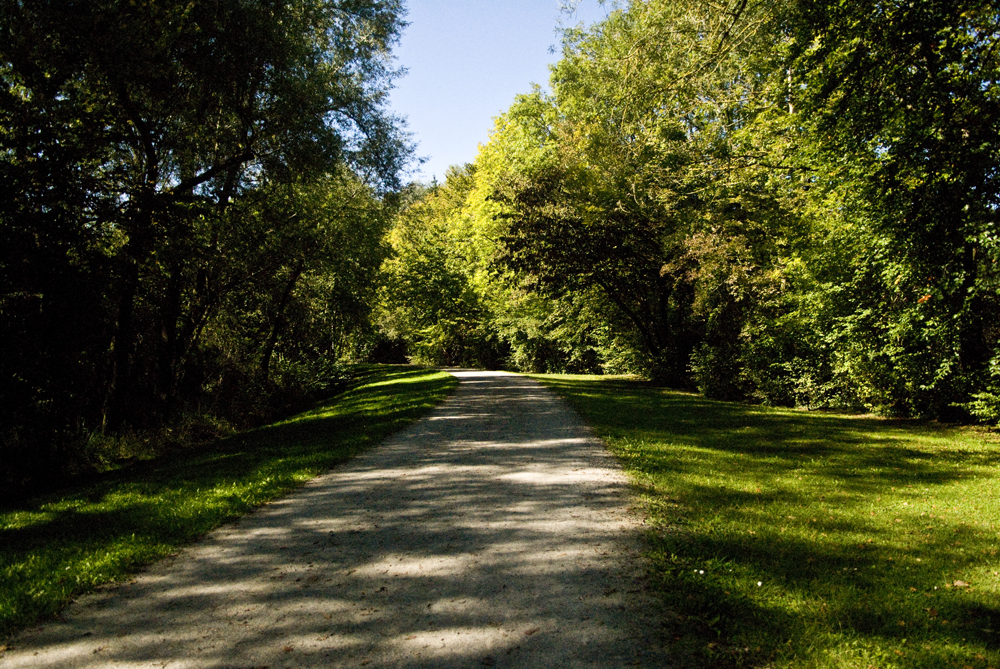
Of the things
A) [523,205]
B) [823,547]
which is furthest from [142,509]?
[523,205]

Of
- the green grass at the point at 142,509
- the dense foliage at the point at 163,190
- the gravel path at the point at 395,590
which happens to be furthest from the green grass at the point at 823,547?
the dense foliage at the point at 163,190

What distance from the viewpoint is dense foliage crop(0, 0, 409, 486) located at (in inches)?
347

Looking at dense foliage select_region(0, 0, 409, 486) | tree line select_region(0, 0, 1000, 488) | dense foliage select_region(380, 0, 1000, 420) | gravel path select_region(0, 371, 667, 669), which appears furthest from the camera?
dense foliage select_region(380, 0, 1000, 420)

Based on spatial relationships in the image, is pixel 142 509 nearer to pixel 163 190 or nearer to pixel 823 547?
pixel 823 547

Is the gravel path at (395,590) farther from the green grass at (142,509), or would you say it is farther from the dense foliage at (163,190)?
the dense foliage at (163,190)

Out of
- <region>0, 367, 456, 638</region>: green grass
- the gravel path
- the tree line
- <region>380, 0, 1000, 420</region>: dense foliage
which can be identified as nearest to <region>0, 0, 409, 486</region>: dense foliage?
the tree line

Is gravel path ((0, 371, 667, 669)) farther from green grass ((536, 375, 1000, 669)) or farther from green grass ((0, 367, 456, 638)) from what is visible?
green grass ((536, 375, 1000, 669))

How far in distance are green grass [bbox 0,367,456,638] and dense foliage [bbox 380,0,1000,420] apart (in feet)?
31.4

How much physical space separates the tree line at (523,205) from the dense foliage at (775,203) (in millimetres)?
78

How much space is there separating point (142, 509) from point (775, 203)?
1848 cm

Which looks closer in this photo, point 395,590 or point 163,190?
point 395,590

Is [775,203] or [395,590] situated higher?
[775,203]

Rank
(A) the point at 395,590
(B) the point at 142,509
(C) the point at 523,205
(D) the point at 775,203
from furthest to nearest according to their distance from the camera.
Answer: (C) the point at 523,205 < (D) the point at 775,203 < (B) the point at 142,509 < (A) the point at 395,590

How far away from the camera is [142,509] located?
6453mm
